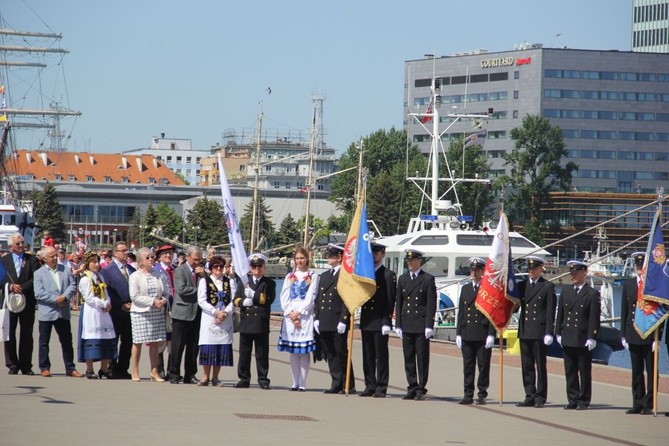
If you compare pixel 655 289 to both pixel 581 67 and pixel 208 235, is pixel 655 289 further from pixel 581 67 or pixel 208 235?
pixel 581 67

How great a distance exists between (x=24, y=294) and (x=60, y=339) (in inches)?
33.3

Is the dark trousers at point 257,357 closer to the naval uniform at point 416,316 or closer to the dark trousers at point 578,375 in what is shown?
the naval uniform at point 416,316

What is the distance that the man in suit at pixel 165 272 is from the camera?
18359mm

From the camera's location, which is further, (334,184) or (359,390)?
(334,184)

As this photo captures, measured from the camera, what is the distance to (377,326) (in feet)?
56.9

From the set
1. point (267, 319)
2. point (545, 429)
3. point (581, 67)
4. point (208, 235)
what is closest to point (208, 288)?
point (267, 319)

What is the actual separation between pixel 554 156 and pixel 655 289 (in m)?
112

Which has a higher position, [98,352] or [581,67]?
[581,67]

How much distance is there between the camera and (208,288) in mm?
17672

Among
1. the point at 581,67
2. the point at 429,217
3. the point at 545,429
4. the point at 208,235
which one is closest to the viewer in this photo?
the point at 545,429

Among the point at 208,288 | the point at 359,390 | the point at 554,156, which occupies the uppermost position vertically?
the point at 554,156

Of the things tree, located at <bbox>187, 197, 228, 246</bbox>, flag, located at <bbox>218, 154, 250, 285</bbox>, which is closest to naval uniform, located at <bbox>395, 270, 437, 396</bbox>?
flag, located at <bbox>218, 154, 250, 285</bbox>

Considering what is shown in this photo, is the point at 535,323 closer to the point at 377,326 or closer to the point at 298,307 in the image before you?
the point at 377,326

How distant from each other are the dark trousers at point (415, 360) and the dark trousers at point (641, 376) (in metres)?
2.57
